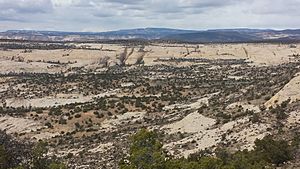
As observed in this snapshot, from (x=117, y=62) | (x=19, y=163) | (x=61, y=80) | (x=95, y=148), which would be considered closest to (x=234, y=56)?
(x=117, y=62)

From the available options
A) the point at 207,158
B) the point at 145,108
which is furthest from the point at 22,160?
the point at 145,108

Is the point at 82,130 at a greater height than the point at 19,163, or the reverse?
the point at 19,163

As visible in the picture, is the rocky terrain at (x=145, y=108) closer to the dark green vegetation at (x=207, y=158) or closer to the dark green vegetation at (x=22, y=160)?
the dark green vegetation at (x=207, y=158)

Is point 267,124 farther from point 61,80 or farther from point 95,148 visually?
point 61,80

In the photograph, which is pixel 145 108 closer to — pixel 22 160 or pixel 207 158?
pixel 22 160

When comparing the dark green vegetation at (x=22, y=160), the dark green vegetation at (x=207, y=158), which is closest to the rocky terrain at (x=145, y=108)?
the dark green vegetation at (x=207, y=158)

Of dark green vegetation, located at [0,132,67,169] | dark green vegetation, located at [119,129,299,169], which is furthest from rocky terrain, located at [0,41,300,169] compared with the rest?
dark green vegetation, located at [0,132,67,169]
